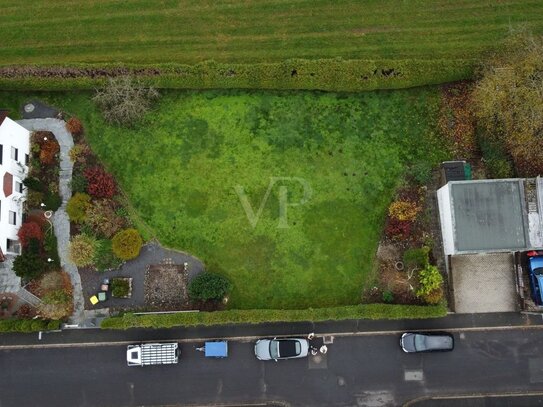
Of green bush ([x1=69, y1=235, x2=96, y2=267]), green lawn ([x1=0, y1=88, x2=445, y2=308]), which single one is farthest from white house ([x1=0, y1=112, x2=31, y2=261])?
green lawn ([x1=0, y1=88, x2=445, y2=308])

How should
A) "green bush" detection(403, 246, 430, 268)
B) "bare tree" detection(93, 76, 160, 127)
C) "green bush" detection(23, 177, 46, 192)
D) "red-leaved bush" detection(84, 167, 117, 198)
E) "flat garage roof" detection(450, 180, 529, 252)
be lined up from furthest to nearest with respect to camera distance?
"bare tree" detection(93, 76, 160, 127), "red-leaved bush" detection(84, 167, 117, 198), "green bush" detection(23, 177, 46, 192), "green bush" detection(403, 246, 430, 268), "flat garage roof" detection(450, 180, 529, 252)

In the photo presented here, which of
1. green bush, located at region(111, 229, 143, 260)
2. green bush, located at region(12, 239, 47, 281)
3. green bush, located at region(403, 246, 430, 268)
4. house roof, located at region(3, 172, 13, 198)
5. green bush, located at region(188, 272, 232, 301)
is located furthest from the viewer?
green bush, located at region(111, 229, 143, 260)

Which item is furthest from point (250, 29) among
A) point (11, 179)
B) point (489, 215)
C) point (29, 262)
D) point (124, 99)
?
point (29, 262)

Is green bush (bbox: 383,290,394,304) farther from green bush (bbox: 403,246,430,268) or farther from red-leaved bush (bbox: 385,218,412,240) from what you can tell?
red-leaved bush (bbox: 385,218,412,240)

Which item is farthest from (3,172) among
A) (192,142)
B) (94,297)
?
(192,142)

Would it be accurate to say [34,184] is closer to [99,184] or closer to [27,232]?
[27,232]

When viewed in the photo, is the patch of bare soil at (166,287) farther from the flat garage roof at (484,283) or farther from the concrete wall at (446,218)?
the flat garage roof at (484,283)
